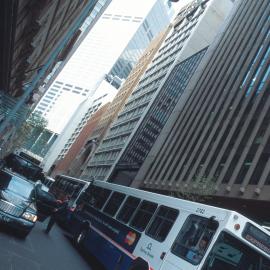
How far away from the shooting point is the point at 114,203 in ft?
47.5

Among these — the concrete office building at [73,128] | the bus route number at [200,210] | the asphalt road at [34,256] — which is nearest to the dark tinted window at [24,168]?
the asphalt road at [34,256]

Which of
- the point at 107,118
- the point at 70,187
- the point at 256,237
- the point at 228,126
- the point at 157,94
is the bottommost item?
the point at 70,187

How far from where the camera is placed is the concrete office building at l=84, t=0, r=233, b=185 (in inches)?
2781

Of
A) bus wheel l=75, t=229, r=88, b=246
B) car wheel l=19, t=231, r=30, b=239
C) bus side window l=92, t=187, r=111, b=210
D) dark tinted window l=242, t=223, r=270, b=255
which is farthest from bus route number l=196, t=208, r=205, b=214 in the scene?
bus wheel l=75, t=229, r=88, b=246

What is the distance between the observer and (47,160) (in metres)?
154

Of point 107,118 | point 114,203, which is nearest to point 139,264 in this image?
point 114,203

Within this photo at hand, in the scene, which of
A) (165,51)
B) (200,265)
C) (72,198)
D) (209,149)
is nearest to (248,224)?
(200,265)

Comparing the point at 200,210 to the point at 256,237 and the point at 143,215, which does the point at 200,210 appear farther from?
the point at 143,215

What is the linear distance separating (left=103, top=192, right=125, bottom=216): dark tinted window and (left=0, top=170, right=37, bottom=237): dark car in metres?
2.86

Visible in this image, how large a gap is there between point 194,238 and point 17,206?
5.48 metres

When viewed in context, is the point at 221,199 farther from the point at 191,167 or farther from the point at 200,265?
the point at 200,265

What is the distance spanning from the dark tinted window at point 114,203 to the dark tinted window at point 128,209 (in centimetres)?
53

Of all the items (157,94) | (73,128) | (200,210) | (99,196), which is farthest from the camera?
(73,128)

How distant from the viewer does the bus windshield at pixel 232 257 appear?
8.20m
